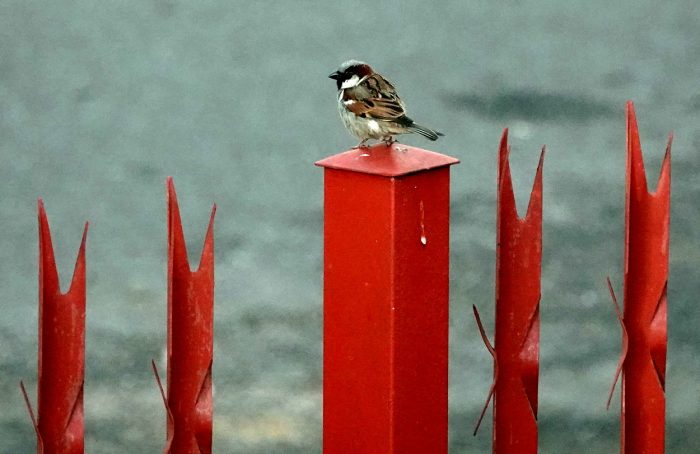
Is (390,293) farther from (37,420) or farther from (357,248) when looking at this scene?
(37,420)

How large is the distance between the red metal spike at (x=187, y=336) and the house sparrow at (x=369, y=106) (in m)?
1.11

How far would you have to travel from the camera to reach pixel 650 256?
13.3 feet

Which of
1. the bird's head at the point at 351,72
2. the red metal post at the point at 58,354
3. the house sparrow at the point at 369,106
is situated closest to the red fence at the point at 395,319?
the red metal post at the point at 58,354

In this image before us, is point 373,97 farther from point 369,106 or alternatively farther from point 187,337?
point 187,337

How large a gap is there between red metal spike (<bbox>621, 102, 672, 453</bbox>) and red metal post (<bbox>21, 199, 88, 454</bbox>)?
5.11 ft

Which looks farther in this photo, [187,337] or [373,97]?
[373,97]

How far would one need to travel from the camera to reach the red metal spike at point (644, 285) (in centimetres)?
403

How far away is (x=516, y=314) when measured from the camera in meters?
4.04

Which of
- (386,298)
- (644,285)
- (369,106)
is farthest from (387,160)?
(369,106)

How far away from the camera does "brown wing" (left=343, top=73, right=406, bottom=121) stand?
15.6 feet

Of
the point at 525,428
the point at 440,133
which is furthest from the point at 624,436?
the point at 440,133

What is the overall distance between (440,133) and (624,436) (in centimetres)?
115

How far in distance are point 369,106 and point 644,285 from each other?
123 cm

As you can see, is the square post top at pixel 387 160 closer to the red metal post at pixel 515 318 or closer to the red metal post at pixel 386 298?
the red metal post at pixel 386 298
